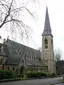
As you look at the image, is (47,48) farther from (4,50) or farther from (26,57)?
(4,50)

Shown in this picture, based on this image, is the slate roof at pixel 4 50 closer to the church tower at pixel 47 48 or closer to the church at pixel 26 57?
the church at pixel 26 57

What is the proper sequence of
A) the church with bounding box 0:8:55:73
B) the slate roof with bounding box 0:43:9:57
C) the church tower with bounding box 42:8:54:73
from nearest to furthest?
the church with bounding box 0:8:55:73 < the slate roof with bounding box 0:43:9:57 < the church tower with bounding box 42:8:54:73

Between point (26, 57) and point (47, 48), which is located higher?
point (47, 48)

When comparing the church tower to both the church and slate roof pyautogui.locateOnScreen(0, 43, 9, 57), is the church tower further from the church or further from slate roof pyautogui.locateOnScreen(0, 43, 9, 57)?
slate roof pyautogui.locateOnScreen(0, 43, 9, 57)

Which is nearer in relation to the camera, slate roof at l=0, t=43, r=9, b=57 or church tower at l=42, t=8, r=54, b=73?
slate roof at l=0, t=43, r=9, b=57

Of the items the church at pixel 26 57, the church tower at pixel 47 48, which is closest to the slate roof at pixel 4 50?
the church at pixel 26 57

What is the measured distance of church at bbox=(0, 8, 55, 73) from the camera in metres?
65.7

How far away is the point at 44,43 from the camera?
94.2m

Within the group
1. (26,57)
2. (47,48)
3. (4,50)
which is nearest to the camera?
(4,50)

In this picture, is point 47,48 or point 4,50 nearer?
point 4,50

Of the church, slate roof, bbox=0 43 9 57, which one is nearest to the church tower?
the church

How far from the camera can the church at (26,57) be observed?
65.7 m

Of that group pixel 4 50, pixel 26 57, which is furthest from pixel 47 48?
pixel 4 50

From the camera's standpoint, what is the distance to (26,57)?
77.1 meters
